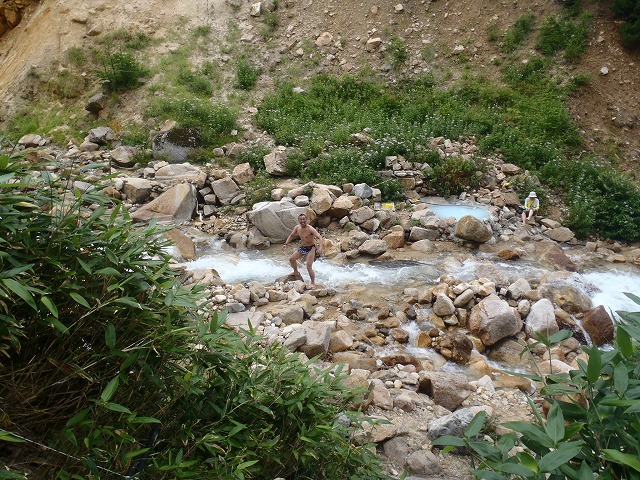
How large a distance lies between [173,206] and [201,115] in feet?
13.3

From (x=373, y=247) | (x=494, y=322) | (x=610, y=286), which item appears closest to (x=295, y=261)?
(x=373, y=247)

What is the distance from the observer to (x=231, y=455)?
220cm

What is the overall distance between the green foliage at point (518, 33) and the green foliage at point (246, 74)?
7425 millimetres

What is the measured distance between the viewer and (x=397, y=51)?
1511 cm

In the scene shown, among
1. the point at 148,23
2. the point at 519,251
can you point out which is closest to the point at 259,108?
the point at 148,23

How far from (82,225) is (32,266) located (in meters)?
0.33

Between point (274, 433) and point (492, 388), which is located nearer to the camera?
point (274, 433)

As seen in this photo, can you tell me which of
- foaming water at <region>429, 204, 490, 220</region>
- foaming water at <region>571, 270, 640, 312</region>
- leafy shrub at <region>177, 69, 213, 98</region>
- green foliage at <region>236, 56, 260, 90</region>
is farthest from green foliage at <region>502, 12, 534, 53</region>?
leafy shrub at <region>177, 69, 213, 98</region>

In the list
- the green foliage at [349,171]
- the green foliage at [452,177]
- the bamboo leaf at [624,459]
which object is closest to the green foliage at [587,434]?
the bamboo leaf at [624,459]

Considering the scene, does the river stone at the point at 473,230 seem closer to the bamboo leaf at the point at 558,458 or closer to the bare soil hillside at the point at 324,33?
the bare soil hillside at the point at 324,33

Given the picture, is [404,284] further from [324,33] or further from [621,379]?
[324,33]

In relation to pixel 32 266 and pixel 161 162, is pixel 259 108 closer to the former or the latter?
pixel 161 162

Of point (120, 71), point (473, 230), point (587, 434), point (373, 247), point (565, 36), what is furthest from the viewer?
point (565, 36)

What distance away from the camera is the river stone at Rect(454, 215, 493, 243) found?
9.27 metres
